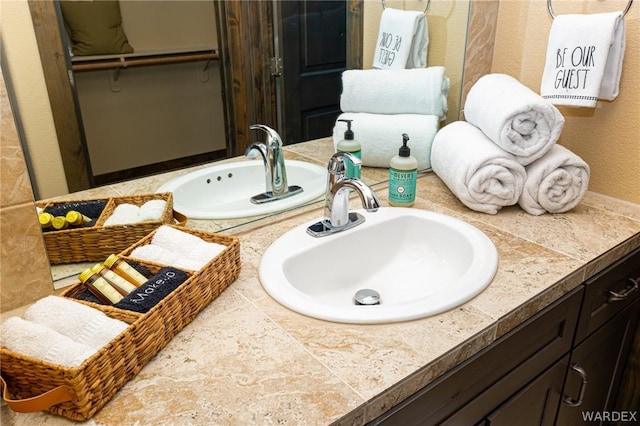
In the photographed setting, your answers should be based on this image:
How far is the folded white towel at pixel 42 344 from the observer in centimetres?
64

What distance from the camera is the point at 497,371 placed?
0.93m

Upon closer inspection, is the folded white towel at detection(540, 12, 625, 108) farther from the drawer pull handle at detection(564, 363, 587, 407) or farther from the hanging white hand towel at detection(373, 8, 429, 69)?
the drawer pull handle at detection(564, 363, 587, 407)

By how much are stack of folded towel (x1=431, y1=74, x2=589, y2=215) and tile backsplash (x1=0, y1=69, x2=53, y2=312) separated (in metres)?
0.93

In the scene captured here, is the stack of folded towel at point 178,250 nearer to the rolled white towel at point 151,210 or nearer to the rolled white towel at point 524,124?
the rolled white towel at point 151,210

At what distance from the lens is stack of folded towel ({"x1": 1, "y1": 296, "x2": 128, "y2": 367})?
2.14 ft

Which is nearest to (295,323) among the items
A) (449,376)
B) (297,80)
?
(449,376)

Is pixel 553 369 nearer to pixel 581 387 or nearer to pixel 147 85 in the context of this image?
pixel 581 387

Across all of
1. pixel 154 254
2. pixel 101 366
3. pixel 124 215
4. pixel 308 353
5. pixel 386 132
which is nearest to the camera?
pixel 101 366

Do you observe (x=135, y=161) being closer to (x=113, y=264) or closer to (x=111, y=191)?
(x=111, y=191)

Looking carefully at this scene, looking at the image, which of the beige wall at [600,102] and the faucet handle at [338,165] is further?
the beige wall at [600,102]

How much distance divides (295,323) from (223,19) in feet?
2.21


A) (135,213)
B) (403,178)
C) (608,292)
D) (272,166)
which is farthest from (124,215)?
(608,292)

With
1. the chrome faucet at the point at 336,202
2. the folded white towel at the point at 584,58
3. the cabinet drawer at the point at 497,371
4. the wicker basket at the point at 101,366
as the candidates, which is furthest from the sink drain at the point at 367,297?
the folded white towel at the point at 584,58

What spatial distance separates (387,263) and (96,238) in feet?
2.13
